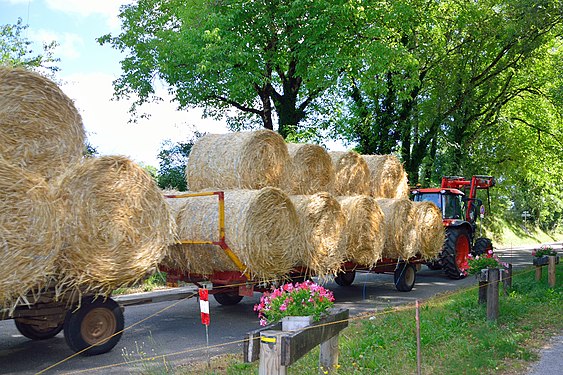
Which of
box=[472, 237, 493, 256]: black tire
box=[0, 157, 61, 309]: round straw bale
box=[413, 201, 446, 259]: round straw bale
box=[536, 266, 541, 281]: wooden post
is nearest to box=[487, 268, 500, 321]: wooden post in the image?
box=[413, 201, 446, 259]: round straw bale

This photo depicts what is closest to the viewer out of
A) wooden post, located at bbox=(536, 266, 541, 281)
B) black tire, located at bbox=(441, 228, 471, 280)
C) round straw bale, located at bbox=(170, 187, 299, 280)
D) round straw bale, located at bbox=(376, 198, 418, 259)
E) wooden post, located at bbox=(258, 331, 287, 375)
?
wooden post, located at bbox=(258, 331, 287, 375)

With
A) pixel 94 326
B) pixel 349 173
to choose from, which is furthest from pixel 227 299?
pixel 94 326

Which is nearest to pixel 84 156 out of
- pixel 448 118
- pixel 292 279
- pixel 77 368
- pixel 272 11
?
pixel 77 368

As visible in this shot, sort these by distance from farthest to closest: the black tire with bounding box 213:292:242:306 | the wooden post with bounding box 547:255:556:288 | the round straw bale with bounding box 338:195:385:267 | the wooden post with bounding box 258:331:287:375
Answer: the wooden post with bounding box 547:255:556:288
the black tire with bounding box 213:292:242:306
the round straw bale with bounding box 338:195:385:267
the wooden post with bounding box 258:331:287:375

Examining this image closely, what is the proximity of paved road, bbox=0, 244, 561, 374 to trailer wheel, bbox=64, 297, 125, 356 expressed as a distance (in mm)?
147

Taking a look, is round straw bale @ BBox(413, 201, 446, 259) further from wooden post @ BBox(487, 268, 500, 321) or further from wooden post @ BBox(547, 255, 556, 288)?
wooden post @ BBox(487, 268, 500, 321)

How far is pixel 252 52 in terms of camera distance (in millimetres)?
20094

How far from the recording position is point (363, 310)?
11.4m

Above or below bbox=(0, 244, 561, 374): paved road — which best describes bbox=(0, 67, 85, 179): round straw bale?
above

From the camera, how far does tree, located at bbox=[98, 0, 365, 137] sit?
19.7 m

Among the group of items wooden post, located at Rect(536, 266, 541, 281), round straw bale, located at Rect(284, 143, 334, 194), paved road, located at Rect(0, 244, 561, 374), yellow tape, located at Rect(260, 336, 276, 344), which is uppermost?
round straw bale, located at Rect(284, 143, 334, 194)

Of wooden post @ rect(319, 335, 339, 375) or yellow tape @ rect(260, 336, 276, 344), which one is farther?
wooden post @ rect(319, 335, 339, 375)

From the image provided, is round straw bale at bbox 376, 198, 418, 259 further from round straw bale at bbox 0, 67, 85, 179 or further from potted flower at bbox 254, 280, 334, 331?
potted flower at bbox 254, 280, 334, 331

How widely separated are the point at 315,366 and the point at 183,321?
4.15 meters
